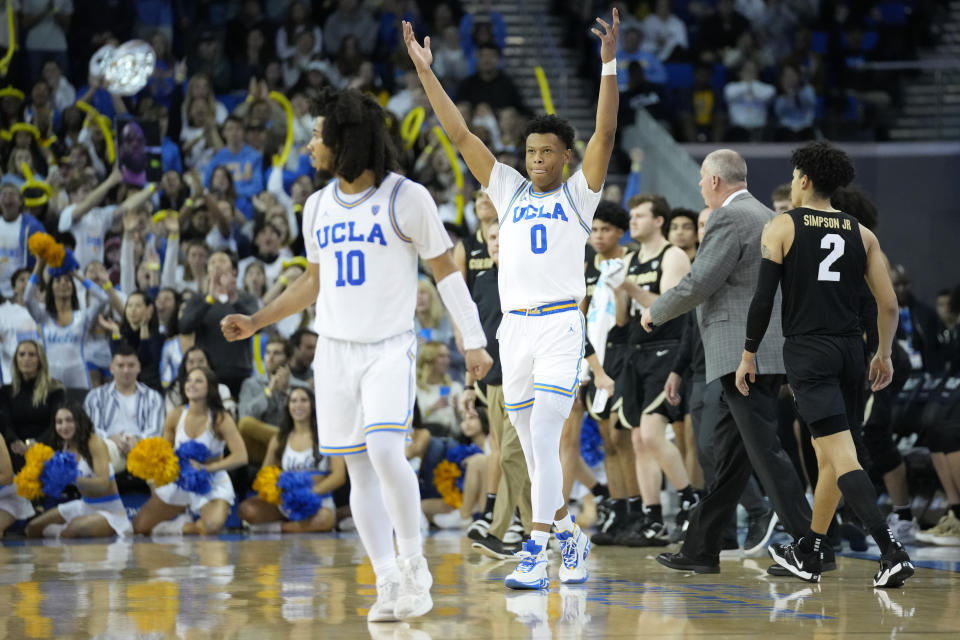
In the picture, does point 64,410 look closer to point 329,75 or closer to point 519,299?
point 519,299

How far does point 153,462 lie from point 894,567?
18.7ft

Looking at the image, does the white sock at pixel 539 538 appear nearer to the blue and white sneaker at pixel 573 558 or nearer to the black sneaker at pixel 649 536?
the blue and white sneaker at pixel 573 558

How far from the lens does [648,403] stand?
27.4ft

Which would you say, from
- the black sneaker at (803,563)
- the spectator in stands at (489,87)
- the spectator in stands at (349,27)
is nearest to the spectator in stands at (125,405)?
the black sneaker at (803,563)

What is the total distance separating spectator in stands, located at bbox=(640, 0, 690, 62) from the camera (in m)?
16.8

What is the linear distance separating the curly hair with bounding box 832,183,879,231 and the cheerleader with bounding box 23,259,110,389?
636 cm

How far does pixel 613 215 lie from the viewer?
27.3 ft

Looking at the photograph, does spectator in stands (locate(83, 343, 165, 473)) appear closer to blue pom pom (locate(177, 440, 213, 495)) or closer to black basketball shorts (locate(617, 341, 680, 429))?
blue pom pom (locate(177, 440, 213, 495))

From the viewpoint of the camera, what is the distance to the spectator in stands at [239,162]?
1356cm

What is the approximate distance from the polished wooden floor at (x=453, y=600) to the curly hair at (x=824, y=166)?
6.24 feet

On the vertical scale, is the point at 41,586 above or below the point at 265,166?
below

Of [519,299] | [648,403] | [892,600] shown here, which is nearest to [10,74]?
[648,403]

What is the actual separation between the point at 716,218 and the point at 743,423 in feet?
3.40

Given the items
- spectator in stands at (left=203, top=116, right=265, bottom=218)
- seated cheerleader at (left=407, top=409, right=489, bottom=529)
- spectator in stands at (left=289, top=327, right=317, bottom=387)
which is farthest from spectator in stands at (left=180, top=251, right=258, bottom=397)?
spectator in stands at (left=203, top=116, right=265, bottom=218)
